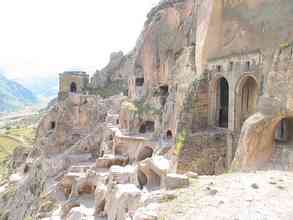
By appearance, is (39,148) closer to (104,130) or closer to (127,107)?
(104,130)

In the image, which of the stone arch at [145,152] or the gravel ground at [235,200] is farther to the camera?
the stone arch at [145,152]

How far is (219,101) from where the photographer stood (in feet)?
79.3

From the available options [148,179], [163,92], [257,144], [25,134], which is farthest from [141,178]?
[25,134]

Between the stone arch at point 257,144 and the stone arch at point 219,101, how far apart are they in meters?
7.33

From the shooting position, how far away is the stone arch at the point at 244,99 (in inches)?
843

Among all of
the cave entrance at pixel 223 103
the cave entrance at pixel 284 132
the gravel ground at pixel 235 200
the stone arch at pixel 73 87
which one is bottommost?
the gravel ground at pixel 235 200

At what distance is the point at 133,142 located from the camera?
33875 millimetres

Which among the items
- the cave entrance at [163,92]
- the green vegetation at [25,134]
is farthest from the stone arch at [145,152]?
the green vegetation at [25,134]

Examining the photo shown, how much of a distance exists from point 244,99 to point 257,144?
6263 mm

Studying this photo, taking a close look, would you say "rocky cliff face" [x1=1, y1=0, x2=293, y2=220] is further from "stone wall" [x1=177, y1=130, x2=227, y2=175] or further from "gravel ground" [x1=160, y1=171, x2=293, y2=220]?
"gravel ground" [x1=160, y1=171, x2=293, y2=220]

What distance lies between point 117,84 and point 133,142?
29.9 metres

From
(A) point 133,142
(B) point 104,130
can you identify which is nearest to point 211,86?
(A) point 133,142

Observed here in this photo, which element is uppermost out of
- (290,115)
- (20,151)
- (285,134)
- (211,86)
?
(211,86)

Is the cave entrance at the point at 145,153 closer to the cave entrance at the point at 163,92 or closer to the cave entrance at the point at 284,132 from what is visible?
the cave entrance at the point at 163,92
